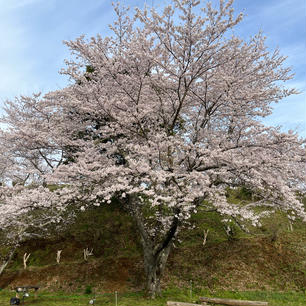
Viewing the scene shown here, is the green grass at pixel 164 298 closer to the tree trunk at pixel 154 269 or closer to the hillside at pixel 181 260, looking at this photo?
the tree trunk at pixel 154 269

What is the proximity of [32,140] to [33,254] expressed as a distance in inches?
327

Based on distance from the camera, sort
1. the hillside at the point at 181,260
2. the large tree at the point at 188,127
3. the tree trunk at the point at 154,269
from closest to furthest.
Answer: the large tree at the point at 188,127, the tree trunk at the point at 154,269, the hillside at the point at 181,260

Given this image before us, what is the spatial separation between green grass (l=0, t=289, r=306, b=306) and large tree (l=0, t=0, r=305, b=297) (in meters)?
0.79

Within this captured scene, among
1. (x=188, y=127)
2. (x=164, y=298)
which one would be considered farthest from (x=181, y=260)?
(x=188, y=127)

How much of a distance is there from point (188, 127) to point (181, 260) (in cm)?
749

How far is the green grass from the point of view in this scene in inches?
387

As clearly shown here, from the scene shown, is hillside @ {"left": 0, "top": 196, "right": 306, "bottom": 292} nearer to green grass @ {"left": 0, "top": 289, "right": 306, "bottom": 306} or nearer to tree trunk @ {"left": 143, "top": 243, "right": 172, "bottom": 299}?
green grass @ {"left": 0, "top": 289, "right": 306, "bottom": 306}

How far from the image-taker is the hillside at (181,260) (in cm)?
1207

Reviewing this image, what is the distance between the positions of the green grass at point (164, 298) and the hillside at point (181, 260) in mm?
595

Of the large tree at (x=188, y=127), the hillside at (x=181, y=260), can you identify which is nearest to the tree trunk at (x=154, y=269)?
the large tree at (x=188, y=127)

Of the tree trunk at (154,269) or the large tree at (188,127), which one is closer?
the large tree at (188,127)

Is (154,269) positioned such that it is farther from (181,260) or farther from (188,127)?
(188,127)

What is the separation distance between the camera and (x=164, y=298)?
10.2 meters

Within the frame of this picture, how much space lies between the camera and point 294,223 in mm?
17250
